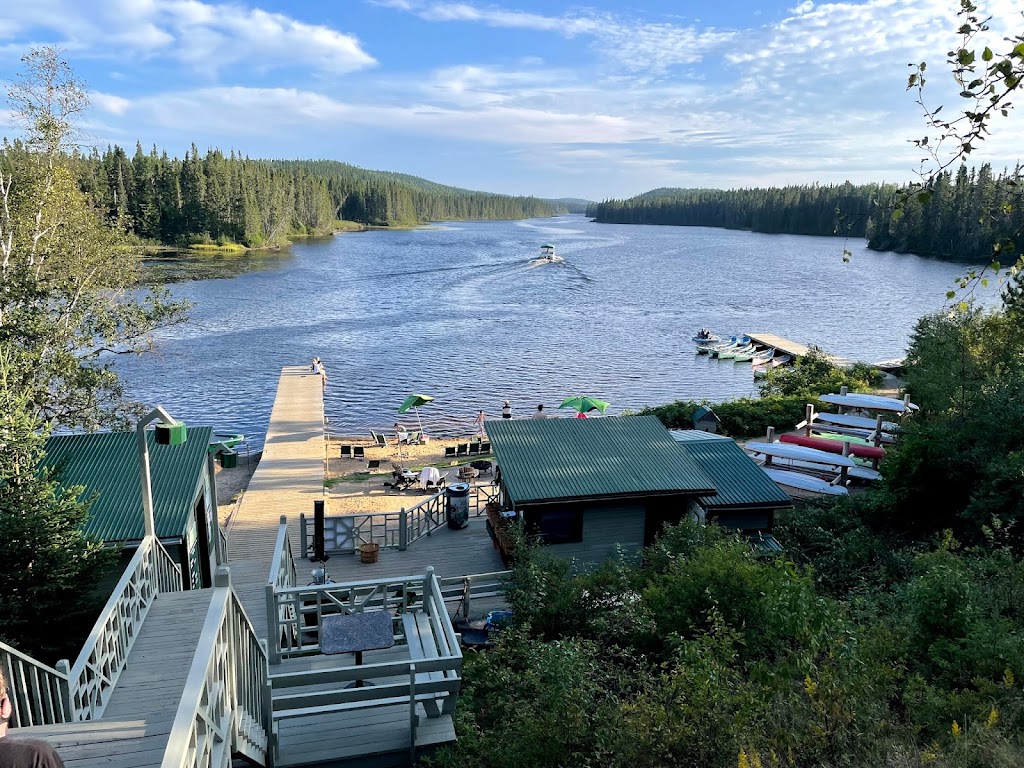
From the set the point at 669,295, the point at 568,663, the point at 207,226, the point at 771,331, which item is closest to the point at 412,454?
the point at 568,663

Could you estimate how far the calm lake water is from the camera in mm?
40906

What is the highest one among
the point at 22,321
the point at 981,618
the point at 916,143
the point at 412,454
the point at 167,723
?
the point at 916,143

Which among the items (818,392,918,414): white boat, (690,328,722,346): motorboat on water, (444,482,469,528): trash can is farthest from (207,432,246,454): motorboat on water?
(690,328,722,346): motorboat on water

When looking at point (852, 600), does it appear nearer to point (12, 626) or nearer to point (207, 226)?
point (12, 626)

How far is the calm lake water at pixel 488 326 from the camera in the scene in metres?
40.9

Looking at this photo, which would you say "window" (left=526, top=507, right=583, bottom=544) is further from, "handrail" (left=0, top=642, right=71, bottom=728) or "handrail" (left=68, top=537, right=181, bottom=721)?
"handrail" (left=0, top=642, right=71, bottom=728)

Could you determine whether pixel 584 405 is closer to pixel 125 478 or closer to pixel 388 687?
pixel 125 478

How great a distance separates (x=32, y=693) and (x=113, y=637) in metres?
0.79

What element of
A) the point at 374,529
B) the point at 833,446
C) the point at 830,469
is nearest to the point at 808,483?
the point at 830,469

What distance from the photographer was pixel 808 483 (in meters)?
21.1

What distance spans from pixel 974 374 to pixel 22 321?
27998mm

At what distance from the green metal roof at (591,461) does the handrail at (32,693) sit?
367 inches

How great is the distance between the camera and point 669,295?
83062mm

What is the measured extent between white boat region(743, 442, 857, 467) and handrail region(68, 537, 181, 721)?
1953cm
